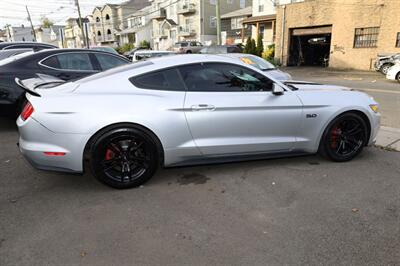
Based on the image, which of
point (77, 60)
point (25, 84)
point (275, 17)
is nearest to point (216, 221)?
point (25, 84)

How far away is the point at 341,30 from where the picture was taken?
2167cm

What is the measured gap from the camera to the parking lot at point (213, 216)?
2.61 m

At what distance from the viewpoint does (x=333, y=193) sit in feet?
11.9

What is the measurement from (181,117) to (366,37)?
21218 mm

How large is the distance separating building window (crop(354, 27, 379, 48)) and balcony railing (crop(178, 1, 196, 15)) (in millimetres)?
27324

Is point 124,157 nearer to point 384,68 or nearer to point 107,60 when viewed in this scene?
point 107,60

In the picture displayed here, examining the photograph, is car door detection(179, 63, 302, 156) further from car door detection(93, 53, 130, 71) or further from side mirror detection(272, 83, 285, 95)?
car door detection(93, 53, 130, 71)

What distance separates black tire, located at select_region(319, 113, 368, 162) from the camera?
4324mm

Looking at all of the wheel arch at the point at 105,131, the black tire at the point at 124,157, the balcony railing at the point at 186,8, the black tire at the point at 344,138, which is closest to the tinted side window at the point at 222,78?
the wheel arch at the point at 105,131

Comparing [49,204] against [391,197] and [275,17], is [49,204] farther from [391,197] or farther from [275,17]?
[275,17]

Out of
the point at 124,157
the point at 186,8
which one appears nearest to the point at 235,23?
the point at 186,8

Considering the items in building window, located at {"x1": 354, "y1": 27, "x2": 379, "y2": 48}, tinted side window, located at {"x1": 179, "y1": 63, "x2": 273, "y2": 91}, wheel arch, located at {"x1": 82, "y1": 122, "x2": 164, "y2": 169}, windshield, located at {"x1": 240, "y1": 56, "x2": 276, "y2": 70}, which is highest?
building window, located at {"x1": 354, "y1": 27, "x2": 379, "y2": 48}

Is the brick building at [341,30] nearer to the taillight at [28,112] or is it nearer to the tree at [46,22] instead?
the taillight at [28,112]

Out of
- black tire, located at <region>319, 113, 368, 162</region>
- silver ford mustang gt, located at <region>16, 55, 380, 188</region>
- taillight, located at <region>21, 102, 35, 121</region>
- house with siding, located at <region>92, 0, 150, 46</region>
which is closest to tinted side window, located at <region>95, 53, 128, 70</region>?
silver ford mustang gt, located at <region>16, 55, 380, 188</region>
